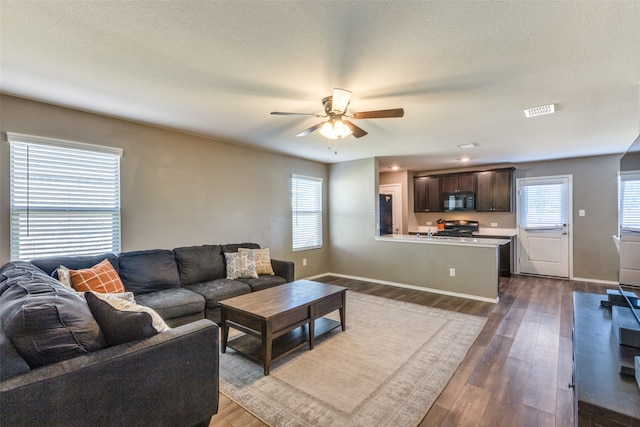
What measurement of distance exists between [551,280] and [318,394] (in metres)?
5.72

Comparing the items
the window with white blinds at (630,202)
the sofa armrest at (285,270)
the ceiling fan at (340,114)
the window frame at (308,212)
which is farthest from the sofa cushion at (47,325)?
the window frame at (308,212)

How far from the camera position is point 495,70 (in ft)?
7.07

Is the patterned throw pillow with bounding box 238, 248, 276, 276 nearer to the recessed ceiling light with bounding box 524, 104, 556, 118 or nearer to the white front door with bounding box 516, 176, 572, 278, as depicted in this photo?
the recessed ceiling light with bounding box 524, 104, 556, 118

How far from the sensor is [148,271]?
3.16 meters

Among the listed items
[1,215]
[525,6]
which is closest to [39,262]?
[1,215]

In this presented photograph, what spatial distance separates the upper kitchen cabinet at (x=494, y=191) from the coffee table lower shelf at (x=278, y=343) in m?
4.89

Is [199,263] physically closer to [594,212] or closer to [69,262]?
[69,262]

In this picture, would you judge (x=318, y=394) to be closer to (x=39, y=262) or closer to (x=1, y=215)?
(x=39, y=262)

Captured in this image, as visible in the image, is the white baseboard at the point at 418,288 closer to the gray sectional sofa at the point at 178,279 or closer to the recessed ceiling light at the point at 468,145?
the gray sectional sofa at the point at 178,279

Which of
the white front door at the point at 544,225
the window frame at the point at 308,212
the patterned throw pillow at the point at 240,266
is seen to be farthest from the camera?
the white front door at the point at 544,225

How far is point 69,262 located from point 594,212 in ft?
26.1

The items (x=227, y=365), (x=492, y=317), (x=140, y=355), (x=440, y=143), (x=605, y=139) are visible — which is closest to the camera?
(x=140, y=355)

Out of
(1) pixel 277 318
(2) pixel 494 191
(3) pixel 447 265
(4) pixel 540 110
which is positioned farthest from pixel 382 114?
(2) pixel 494 191

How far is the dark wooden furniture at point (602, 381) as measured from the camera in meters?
0.99
